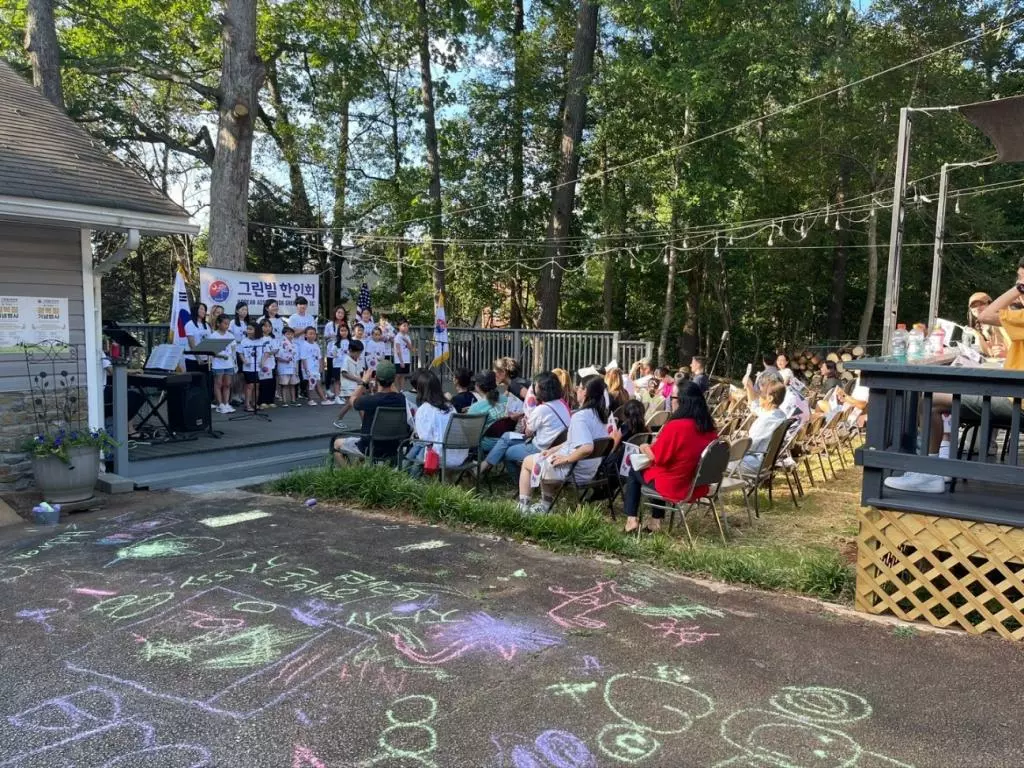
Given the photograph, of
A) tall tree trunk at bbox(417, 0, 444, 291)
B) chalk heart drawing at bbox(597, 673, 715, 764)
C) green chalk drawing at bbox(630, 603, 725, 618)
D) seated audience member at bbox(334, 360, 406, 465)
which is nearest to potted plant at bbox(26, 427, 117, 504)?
seated audience member at bbox(334, 360, 406, 465)

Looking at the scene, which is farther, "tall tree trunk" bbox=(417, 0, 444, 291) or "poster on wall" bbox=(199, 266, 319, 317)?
"tall tree trunk" bbox=(417, 0, 444, 291)

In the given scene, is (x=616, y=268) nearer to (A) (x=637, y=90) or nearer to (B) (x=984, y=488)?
(A) (x=637, y=90)

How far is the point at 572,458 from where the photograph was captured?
605 cm

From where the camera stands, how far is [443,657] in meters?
3.56

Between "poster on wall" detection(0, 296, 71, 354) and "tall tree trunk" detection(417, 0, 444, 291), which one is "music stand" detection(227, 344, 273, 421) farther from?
"tall tree trunk" detection(417, 0, 444, 291)

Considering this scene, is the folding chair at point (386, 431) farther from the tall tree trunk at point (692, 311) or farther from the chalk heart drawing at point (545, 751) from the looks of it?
the tall tree trunk at point (692, 311)

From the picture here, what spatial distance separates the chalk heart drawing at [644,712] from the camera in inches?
111

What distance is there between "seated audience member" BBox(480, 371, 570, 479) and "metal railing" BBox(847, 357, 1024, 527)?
2.76 m

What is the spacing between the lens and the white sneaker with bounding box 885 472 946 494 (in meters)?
4.43

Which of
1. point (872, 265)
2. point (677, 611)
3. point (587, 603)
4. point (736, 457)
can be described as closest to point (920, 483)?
point (677, 611)

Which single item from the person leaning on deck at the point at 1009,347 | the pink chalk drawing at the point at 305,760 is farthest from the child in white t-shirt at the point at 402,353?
the pink chalk drawing at the point at 305,760

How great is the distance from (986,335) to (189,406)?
27.8ft

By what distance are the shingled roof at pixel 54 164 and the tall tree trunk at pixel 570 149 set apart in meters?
13.3

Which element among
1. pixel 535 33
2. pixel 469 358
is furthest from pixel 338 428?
pixel 535 33
